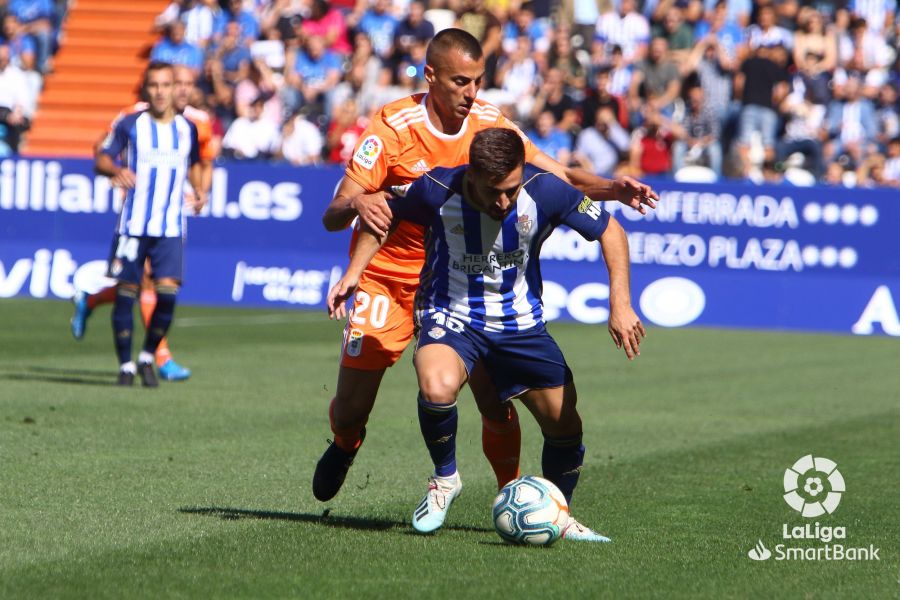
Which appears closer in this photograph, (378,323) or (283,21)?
(378,323)

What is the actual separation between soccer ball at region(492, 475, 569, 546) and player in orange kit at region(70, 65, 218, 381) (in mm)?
6305

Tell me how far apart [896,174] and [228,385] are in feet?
36.1

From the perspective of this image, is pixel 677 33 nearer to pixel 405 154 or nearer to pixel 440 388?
pixel 405 154

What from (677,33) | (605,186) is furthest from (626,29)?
(605,186)

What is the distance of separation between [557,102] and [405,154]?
1444cm

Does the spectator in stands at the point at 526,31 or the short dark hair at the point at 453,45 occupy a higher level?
the spectator in stands at the point at 526,31

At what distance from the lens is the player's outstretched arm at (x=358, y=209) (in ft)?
19.7

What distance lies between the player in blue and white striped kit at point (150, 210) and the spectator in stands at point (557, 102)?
31.1ft

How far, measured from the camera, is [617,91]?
859 inches

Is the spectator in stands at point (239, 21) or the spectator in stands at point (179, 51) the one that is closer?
the spectator in stands at point (179, 51)

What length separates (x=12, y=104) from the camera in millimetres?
24422

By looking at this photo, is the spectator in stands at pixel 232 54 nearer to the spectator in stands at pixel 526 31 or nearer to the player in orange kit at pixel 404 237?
the spectator in stands at pixel 526 31

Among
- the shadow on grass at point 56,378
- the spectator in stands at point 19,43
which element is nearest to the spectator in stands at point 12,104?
the spectator in stands at point 19,43

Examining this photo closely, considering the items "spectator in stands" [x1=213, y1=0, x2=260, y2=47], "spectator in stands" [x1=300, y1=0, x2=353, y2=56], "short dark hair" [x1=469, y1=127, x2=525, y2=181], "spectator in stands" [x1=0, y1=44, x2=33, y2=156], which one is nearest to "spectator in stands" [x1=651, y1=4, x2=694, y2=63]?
"spectator in stands" [x1=300, y1=0, x2=353, y2=56]
